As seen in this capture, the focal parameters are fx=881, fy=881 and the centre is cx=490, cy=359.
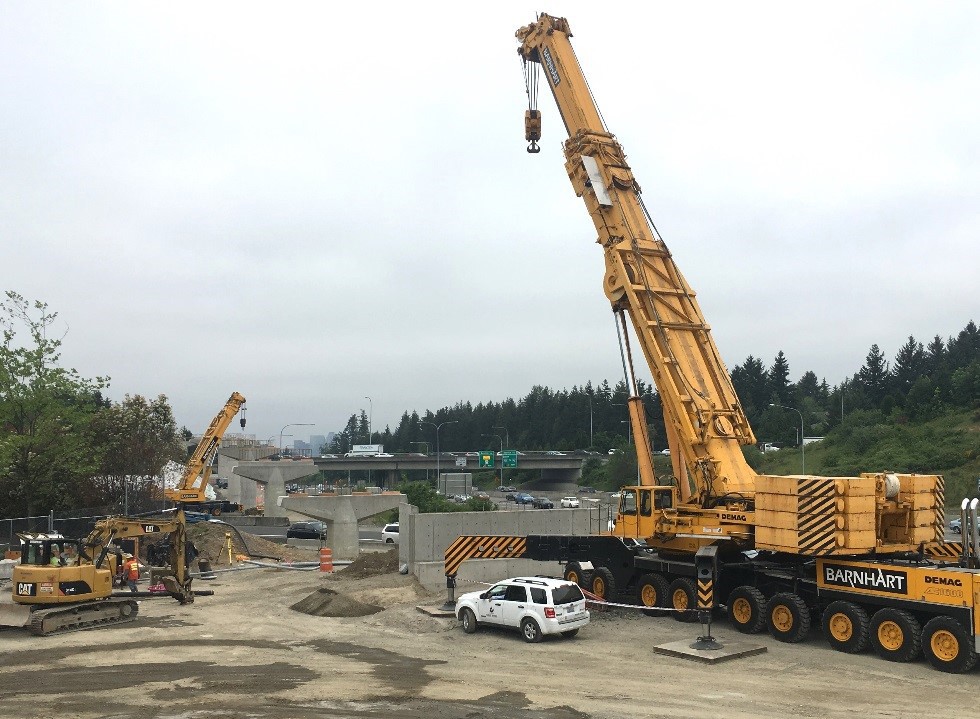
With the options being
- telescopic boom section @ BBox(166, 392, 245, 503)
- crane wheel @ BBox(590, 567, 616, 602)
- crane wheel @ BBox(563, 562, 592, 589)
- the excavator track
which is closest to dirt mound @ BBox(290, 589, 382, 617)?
the excavator track

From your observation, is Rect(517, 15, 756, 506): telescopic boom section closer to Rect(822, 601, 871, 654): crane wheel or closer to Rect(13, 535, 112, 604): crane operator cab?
Rect(822, 601, 871, 654): crane wheel

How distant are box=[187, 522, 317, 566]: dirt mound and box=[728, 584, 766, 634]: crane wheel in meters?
27.1

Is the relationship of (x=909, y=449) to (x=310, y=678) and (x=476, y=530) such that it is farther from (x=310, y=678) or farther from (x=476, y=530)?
(x=310, y=678)

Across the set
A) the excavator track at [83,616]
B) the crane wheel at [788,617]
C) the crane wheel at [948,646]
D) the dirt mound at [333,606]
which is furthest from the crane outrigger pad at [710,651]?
the excavator track at [83,616]

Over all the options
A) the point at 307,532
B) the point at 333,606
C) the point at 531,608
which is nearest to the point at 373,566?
the point at 333,606

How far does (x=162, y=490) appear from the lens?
6269 cm

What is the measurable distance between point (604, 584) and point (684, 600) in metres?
2.88

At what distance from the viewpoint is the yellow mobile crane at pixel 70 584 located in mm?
22984

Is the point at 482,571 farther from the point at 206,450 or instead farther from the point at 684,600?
the point at 206,450

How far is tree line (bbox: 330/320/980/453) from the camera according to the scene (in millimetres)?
97812

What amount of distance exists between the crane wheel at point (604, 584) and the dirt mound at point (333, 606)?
640 centimetres

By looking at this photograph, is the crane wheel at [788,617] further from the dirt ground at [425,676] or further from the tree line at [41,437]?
the tree line at [41,437]

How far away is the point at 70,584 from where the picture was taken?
920 inches

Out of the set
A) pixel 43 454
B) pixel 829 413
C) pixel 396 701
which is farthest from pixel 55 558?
pixel 829 413
